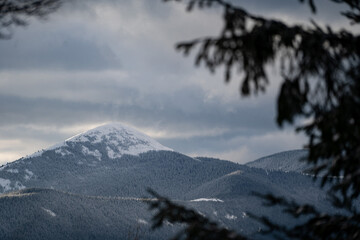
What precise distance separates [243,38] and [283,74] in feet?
2.19

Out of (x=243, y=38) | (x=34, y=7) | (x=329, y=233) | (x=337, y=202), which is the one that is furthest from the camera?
(x=34, y=7)

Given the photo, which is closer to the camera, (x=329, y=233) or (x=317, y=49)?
(x=317, y=49)

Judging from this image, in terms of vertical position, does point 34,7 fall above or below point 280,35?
above

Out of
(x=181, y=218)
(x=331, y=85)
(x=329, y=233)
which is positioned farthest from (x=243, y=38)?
(x=329, y=233)

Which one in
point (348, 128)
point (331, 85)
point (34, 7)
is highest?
point (34, 7)

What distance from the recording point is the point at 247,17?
19.7ft

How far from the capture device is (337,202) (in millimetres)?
8031

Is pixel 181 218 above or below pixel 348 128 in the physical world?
below

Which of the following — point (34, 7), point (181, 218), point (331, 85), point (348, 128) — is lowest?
point (181, 218)

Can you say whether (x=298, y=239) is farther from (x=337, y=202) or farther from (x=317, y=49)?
(x=317, y=49)

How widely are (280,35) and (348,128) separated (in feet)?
4.76

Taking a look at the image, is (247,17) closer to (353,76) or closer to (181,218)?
(353,76)

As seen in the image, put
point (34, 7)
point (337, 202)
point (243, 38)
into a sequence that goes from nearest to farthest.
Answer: point (243, 38) < point (337, 202) < point (34, 7)

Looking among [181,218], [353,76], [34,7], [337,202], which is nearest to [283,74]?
[353,76]
